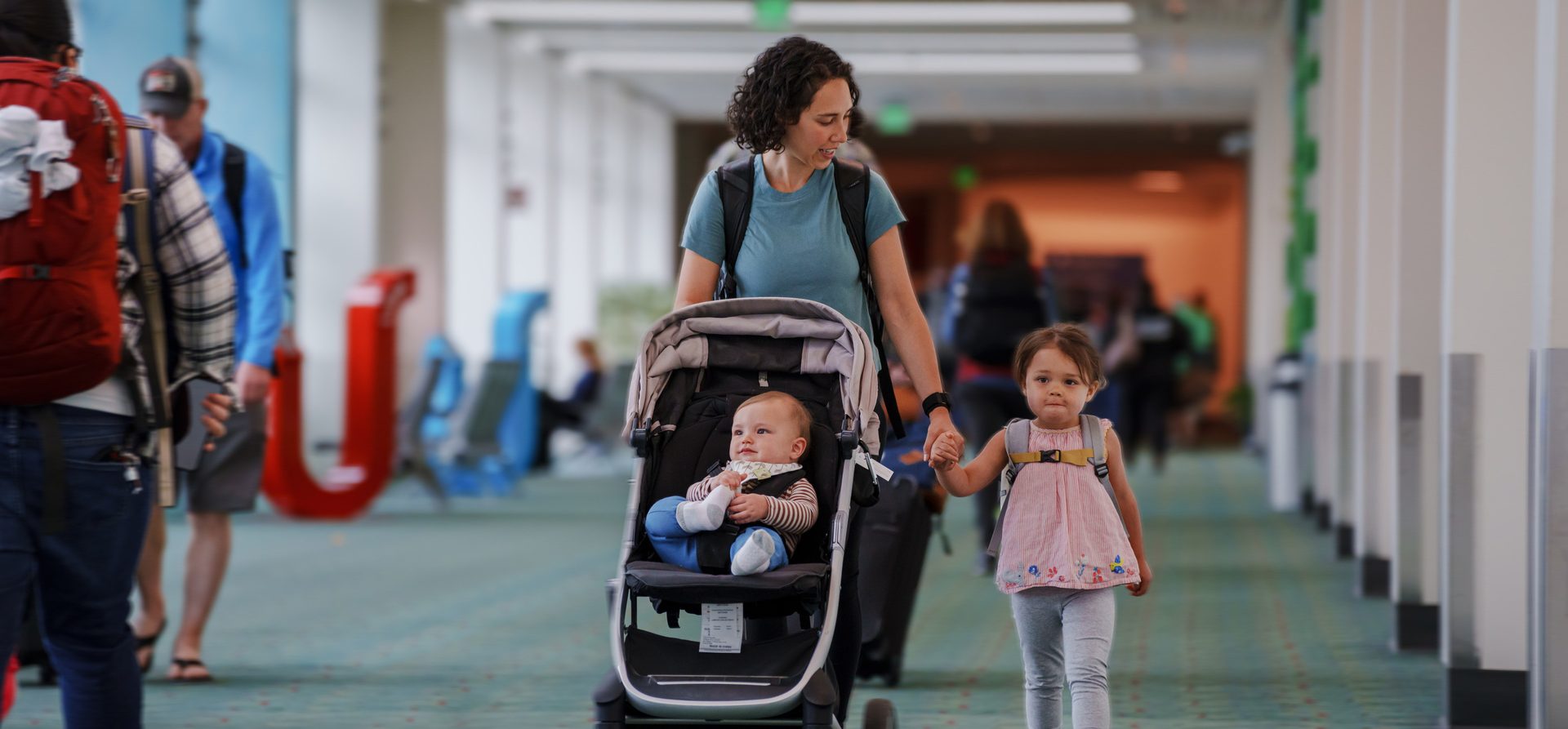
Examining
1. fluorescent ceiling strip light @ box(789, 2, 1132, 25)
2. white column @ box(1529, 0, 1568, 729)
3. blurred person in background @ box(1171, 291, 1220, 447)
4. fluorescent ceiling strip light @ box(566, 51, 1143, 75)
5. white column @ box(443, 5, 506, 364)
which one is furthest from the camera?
blurred person in background @ box(1171, 291, 1220, 447)

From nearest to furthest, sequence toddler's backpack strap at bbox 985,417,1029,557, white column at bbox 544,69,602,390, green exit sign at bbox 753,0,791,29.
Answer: toddler's backpack strap at bbox 985,417,1029,557, green exit sign at bbox 753,0,791,29, white column at bbox 544,69,602,390

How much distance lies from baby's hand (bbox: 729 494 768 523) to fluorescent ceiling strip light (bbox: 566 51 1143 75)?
54.0 ft

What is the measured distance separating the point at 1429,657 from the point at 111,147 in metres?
4.41

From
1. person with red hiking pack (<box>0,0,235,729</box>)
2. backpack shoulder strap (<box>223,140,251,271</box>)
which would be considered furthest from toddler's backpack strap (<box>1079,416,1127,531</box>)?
backpack shoulder strap (<box>223,140,251,271</box>)

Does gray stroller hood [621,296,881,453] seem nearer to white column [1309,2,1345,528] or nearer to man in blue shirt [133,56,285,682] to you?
man in blue shirt [133,56,285,682]

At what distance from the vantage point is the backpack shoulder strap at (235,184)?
195 inches

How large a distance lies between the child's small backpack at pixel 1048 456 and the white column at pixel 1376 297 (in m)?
4.18

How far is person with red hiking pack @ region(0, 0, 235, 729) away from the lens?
8.94 feet

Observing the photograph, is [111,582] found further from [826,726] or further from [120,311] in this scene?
[826,726]

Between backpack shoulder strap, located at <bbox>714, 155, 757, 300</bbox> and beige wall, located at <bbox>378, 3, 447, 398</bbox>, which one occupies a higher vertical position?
beige wall, located at <bbox>378, 3, 447, 398</bbox>

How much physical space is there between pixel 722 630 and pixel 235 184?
95.8 inches

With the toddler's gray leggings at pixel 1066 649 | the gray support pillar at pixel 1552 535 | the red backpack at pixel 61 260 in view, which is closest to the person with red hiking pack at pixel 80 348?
the red backpack at pixel 61 260

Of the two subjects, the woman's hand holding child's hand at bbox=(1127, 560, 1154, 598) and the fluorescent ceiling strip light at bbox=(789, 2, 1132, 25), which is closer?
the woman's hand holding child's hand at bbox=(1127, 560, 1154, 598)

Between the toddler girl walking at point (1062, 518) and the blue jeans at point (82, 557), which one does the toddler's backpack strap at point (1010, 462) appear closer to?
the toddler girl walking at point (1062, 518)
